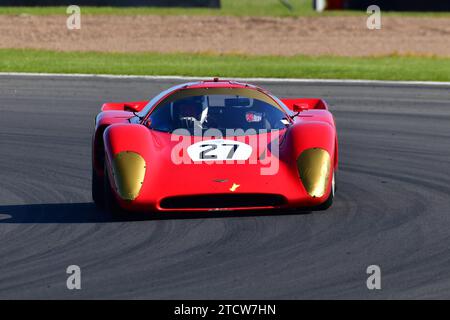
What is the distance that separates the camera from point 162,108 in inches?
Answer: 419

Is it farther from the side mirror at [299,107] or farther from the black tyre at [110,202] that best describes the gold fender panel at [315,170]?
the side mirror at [299,107]

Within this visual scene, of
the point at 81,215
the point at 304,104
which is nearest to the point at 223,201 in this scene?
the point at 81,215

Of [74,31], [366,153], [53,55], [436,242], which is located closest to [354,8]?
[74,31]

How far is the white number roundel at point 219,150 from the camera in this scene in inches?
380

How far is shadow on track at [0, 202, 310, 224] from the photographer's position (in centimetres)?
969

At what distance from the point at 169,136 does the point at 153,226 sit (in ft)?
3.34

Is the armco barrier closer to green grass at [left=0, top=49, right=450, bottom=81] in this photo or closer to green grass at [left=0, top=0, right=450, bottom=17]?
green grass at [left=0, top=0, right=450, bottom=17]

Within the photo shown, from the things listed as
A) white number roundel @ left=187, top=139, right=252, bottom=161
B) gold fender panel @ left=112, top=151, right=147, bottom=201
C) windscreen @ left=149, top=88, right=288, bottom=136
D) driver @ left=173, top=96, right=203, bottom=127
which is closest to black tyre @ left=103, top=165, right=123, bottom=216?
gold fender panel @ left=112, top=151, right=147, bottom=201

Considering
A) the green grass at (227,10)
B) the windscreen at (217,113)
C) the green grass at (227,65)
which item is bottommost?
the windscreen at (217,113)

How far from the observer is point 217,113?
10.6 metres

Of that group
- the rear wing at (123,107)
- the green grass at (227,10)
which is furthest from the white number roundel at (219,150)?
the green grass at (227,10)

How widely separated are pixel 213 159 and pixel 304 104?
2205 mm

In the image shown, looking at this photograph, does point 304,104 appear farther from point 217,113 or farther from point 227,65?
point 227,65

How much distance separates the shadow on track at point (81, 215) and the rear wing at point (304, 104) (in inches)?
71.5
